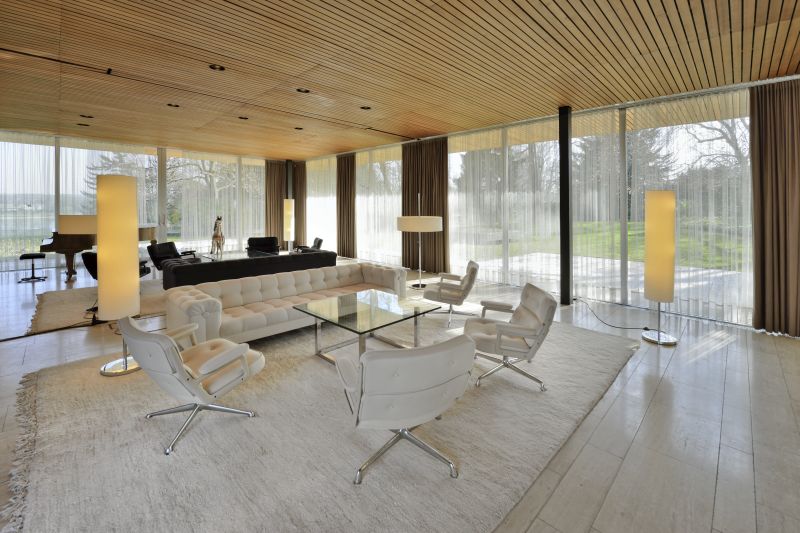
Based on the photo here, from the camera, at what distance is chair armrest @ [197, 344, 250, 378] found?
2520 mm

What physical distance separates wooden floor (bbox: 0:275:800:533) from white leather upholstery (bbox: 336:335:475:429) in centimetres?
65

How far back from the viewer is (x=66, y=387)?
3279mm

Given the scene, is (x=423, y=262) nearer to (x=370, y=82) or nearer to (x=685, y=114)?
(x=370, y=82)

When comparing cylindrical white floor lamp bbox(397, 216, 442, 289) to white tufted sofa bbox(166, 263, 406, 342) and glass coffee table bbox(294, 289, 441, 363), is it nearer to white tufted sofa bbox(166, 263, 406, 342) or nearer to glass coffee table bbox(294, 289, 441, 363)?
white tufted sofa bbox(166, 263, 406, 342)

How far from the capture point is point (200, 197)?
11.3 m

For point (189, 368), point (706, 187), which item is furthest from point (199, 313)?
point (706, 187)

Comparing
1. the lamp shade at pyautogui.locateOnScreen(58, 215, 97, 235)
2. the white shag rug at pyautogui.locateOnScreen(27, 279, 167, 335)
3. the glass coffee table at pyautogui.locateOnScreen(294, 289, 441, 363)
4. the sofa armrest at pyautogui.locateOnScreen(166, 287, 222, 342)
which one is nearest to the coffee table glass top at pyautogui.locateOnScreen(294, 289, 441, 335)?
the glass coffee table at pyautogui.locateOnScreen(294, 289, 441, 363)

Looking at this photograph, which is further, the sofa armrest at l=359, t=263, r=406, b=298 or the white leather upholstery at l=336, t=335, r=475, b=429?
the sofa armrest at l=359, t=263, r=406, b=298

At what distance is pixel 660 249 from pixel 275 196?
35.3 feet

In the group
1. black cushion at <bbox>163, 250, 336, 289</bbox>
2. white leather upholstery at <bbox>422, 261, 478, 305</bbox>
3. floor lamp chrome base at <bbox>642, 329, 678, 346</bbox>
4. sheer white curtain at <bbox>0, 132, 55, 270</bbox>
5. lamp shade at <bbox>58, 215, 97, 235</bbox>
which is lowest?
floor lamp chrome base at <bbox>642, 329, 678, 346</bbox>

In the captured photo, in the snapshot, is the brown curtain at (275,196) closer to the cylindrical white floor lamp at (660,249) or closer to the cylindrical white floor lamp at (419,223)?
the cylindrical white floor lamp at (419,223)

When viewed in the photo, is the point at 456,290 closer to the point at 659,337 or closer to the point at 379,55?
the point at 659,337

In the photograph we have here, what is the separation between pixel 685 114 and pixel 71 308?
8.93m

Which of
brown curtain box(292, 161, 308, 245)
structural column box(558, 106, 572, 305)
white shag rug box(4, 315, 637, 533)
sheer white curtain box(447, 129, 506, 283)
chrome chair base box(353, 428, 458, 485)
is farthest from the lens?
brown curtain box(292, 161, 308, 245)
